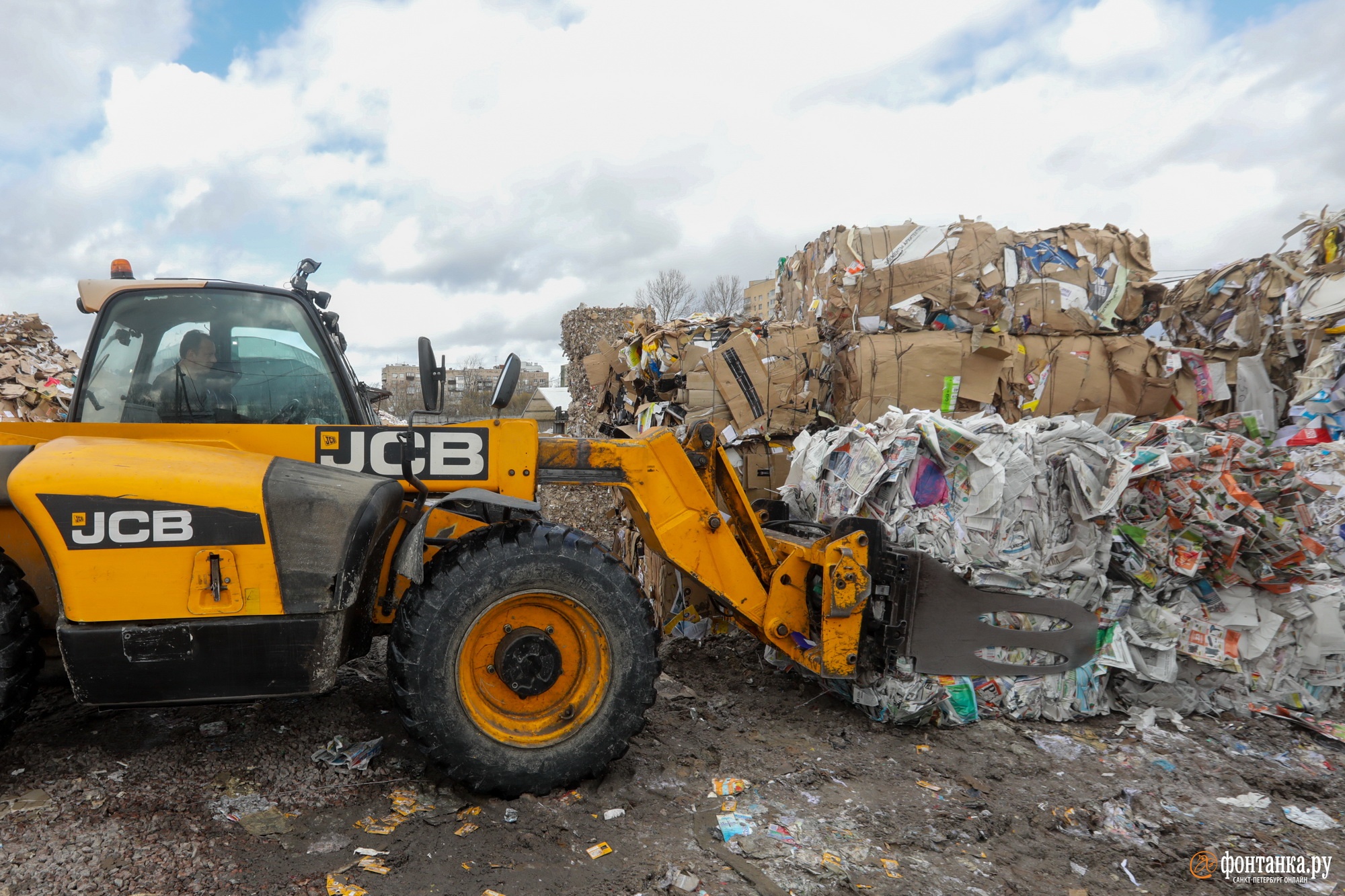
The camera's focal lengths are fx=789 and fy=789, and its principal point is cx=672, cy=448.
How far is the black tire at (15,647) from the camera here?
2609mm

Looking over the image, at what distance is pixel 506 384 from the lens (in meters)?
2.78

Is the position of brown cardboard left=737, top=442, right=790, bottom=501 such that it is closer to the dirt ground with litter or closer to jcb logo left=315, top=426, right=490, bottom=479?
the dirt ground with litter

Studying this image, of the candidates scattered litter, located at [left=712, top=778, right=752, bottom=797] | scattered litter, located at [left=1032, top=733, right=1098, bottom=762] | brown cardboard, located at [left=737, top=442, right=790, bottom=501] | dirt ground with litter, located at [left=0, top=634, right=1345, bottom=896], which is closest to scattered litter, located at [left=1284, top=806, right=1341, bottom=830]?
dirt ground with litter, located at [left=0, top=634, right=1345, bottom=896]

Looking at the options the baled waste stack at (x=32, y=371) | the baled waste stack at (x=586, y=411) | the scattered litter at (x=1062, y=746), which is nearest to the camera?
the scattered litter at (x=1062, y=746)

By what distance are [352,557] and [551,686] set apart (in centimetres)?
89

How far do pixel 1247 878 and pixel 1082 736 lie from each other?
1163 millimetres

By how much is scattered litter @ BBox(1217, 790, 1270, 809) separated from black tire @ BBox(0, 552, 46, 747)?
15.2ft

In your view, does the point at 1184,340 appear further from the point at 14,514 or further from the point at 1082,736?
the point at 14,514

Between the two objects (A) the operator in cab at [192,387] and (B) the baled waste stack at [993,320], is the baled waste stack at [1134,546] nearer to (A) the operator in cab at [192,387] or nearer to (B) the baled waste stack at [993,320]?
(B) the baled waste stack at [993,320]

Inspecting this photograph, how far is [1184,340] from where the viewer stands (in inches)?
238

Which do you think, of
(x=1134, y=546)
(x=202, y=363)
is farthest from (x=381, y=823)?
(x=1134, y=546)

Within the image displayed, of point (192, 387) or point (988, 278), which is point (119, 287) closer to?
point (192, 387)

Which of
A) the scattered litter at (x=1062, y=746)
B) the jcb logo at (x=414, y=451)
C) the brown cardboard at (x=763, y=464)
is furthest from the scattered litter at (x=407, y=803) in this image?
the brown cardboard at (x=763, y=464)

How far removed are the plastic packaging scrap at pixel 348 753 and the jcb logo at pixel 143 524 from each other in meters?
1.13
